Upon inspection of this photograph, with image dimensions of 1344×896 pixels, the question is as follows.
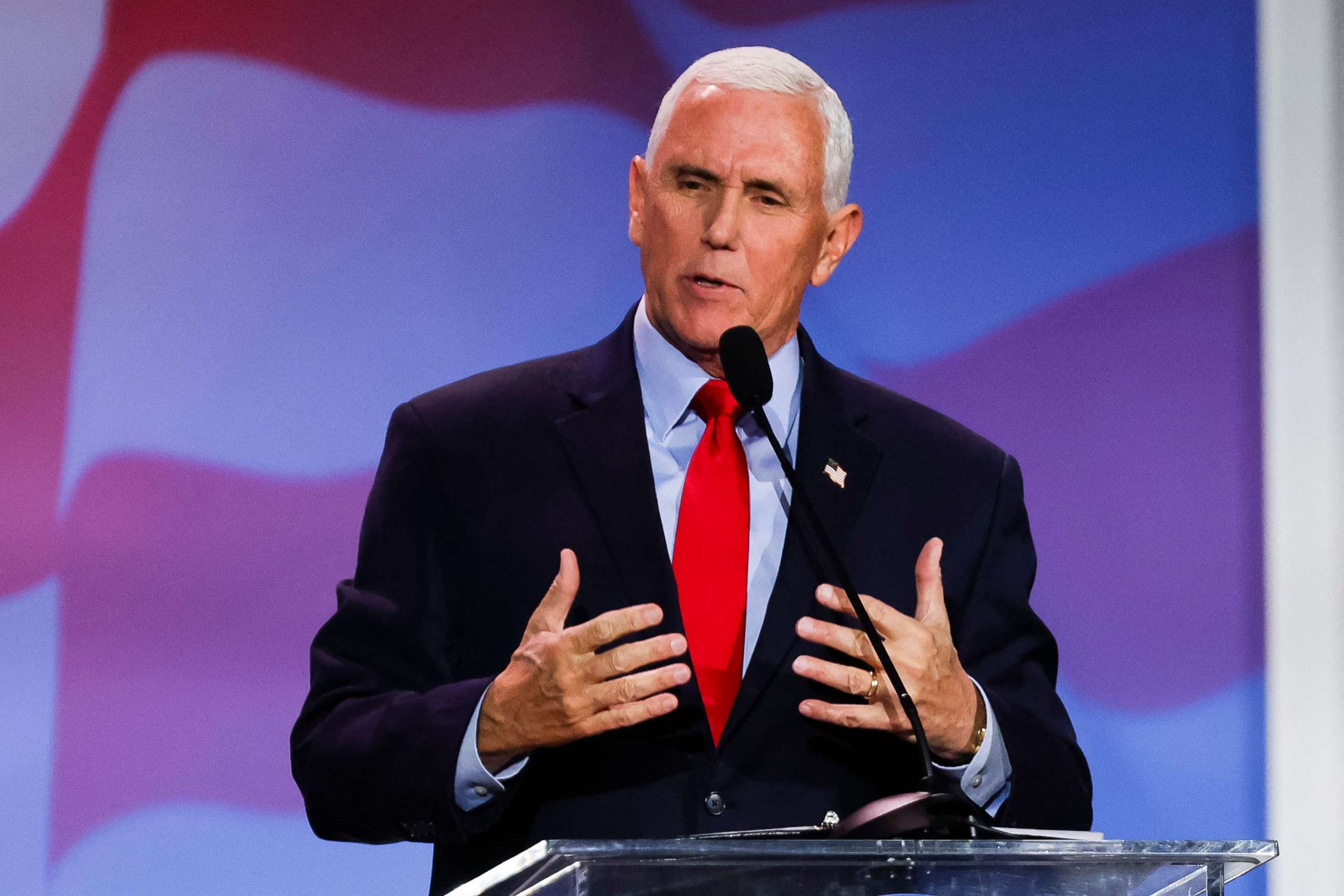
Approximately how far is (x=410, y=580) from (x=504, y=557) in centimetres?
12

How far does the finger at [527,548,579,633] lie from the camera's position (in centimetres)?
160

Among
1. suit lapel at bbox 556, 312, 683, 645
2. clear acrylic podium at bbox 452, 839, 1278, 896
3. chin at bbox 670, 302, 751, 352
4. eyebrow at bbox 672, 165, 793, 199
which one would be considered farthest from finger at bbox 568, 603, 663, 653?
eyebrow at bbox 672, 165, 793, 199

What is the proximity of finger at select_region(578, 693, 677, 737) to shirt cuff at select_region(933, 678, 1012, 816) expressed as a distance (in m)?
0.35

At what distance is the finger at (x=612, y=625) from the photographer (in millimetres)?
1547

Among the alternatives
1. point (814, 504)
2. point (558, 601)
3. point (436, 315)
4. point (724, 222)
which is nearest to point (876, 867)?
point (558, 601)

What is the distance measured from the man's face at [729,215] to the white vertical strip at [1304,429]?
1.27 m

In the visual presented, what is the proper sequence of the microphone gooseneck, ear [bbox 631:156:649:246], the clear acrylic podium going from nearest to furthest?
the clear acrylic podium
the microphone gooseneck
ear [bbox 631:156:649:246]

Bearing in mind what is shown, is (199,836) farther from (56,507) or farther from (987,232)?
(987,232)

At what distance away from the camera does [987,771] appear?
175 centimetres

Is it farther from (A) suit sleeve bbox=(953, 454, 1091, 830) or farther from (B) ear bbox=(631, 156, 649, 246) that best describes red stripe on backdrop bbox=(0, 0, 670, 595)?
(A) suit sleeve bbox=(953, 454, 1091, 830)

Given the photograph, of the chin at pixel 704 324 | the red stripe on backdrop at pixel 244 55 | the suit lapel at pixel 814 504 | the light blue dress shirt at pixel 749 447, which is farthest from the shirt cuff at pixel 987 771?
the red stripe on backdrop at pixel 244 55

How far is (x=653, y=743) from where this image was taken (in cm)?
179

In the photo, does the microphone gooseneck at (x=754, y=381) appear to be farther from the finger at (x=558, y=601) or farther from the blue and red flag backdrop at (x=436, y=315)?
the blue and red flag backdrop at (x=436, y=315)

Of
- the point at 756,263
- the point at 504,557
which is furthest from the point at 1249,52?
the point at 504,557
